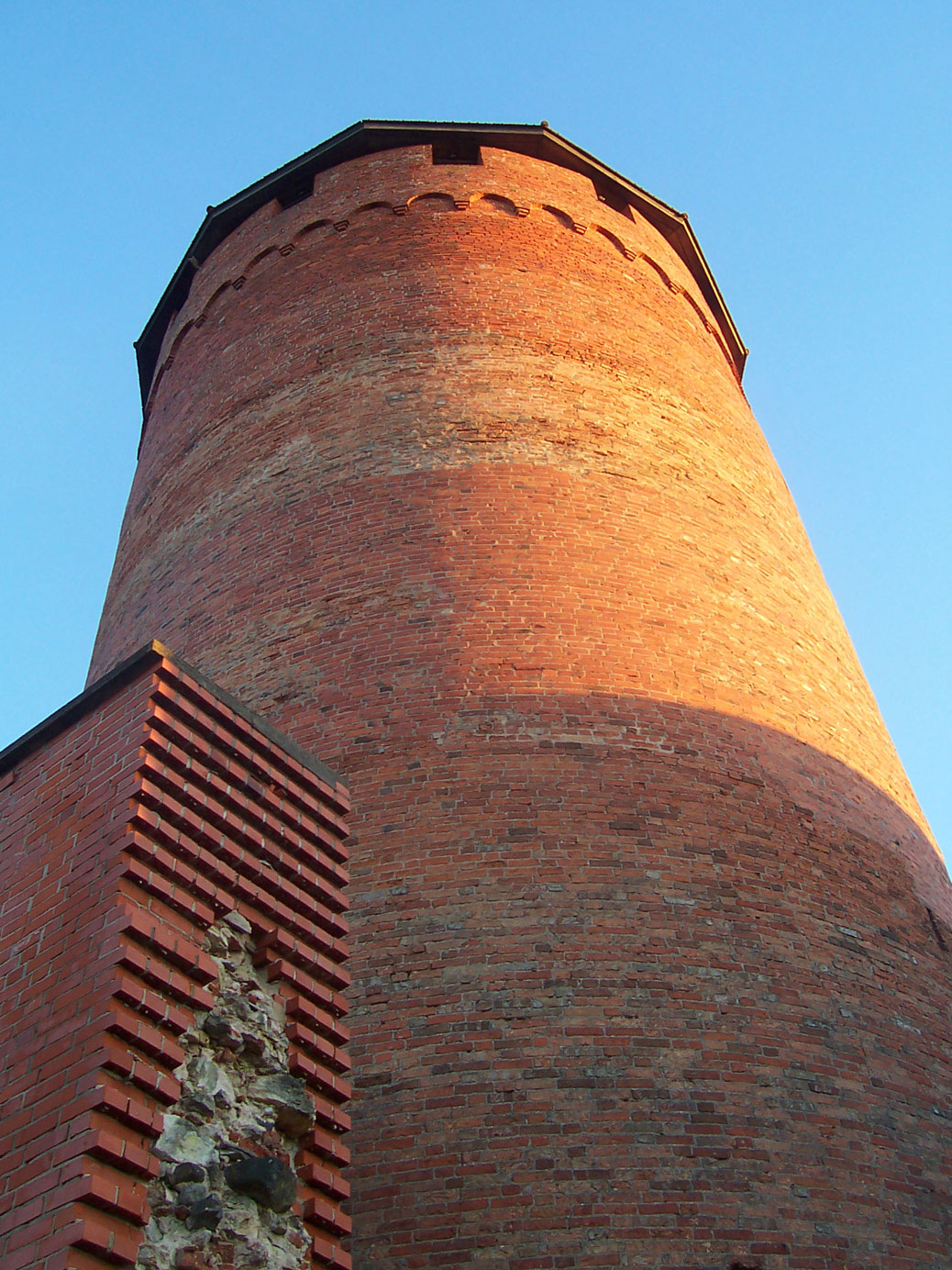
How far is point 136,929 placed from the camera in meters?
3.70

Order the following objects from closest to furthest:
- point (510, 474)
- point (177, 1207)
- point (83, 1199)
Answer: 1. point (83, 1199)
2. point (177, 1207)
3. point (510, 474)

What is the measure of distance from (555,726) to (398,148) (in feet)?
24.5

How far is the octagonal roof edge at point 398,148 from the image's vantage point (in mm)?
12219

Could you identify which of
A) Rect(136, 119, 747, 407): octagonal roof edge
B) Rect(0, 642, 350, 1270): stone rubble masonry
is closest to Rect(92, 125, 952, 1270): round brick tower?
Rect(136, 119, 747, 407): octagonal roof edge

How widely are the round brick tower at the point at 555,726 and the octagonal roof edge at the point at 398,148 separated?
319 millimetres

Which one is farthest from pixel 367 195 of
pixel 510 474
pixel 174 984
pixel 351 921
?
pixel 174 984

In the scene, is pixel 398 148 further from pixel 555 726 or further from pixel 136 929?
pixel 136 929

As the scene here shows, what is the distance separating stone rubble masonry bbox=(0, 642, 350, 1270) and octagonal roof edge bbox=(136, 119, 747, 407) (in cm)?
901

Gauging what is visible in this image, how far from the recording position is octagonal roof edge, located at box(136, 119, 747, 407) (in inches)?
481

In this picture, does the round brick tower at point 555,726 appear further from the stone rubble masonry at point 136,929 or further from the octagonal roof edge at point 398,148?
the stone rubble masonry at point 136,929

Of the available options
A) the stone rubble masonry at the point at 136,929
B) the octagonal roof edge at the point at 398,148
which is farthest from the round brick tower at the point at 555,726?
the stone rubble masonry at the point at 136,929

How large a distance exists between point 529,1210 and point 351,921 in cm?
167

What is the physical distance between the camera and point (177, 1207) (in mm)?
3420

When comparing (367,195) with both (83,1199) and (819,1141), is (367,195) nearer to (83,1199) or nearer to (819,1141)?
(819,1141)
